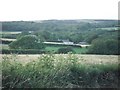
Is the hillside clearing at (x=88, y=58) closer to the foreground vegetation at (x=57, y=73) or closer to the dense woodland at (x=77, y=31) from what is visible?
the foreground vegetation at (x=57, y=73)

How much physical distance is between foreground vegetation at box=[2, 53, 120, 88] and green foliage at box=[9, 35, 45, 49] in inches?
24.2

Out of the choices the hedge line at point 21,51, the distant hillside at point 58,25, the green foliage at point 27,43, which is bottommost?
the hedge line at point 21,51

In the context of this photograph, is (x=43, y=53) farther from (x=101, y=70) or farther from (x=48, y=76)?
(x=101, y=70)

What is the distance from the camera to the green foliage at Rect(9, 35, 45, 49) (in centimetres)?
701

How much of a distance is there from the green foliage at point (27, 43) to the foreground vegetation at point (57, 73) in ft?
2.02

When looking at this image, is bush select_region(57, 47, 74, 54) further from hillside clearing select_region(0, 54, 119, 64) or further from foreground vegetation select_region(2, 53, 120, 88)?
foreground vegetation select_region(2, 53, 120, 88)

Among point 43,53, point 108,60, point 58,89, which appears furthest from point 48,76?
point 108,60

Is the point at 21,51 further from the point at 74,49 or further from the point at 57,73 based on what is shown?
the point at 74,49

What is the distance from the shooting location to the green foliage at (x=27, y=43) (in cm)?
701

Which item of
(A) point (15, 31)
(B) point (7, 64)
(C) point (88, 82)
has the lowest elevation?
(C) point (88, 82)

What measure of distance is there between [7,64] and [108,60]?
2.46 meters

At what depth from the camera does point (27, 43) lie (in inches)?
277

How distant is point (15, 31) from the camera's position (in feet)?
24.3

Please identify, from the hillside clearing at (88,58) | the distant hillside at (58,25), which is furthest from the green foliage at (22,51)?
the distant hillside at (58,25)
